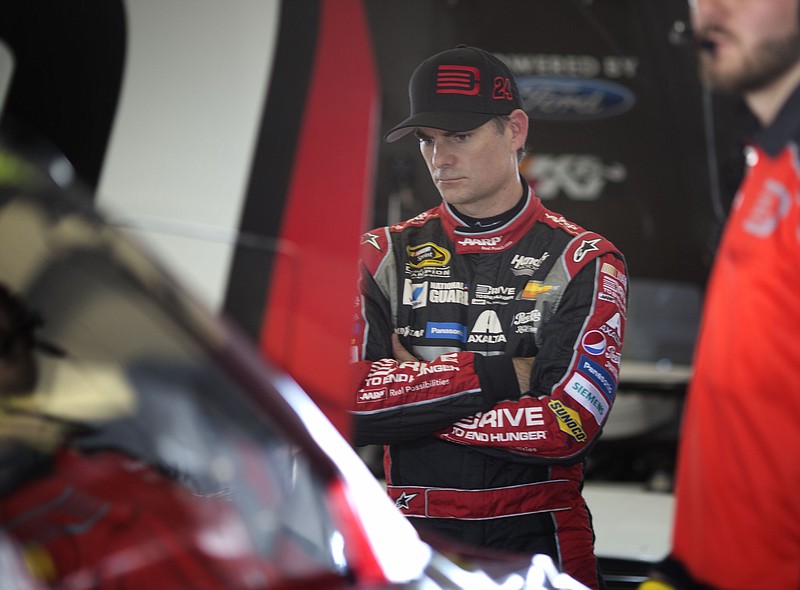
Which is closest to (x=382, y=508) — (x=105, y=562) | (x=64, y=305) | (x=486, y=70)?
(x=105, y=562)

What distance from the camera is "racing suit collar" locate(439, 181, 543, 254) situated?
5.68 feet

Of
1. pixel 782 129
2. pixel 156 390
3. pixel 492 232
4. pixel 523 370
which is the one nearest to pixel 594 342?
pixel 523 370

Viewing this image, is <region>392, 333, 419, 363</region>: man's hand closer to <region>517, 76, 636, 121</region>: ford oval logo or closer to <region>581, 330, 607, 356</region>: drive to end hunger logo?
<region>581, 330, 607, 356</region>: drive to end hunger logo

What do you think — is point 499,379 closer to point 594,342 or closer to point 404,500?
point 594,342

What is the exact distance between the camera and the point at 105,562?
88 centimetres

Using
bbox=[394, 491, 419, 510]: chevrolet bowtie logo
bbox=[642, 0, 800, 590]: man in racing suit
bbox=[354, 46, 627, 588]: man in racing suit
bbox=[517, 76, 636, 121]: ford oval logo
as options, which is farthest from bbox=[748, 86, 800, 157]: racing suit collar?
bbox=[394, 491, 419, 510]: chevrolet bowtie logo

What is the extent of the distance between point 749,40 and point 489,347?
644 mm

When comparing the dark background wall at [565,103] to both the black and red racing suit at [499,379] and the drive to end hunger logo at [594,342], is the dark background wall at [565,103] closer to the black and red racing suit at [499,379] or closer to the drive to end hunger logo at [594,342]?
the black and red racing suit at [499,379]

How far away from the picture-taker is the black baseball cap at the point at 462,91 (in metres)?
1.74

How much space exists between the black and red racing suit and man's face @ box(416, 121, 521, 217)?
0.14 feet

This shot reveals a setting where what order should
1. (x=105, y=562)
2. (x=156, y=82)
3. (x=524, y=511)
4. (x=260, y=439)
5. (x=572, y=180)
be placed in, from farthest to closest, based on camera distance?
1. (x=156, y=82)
2. (x=572, y=180)
3. (x=524, y=511)
4. (x=260, y=439)
5. (x=105, y=562)

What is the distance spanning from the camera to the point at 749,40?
4.58ft

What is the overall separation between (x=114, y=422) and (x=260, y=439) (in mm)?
154

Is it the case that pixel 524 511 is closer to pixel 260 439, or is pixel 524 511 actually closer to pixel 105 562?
pixel 260 439
